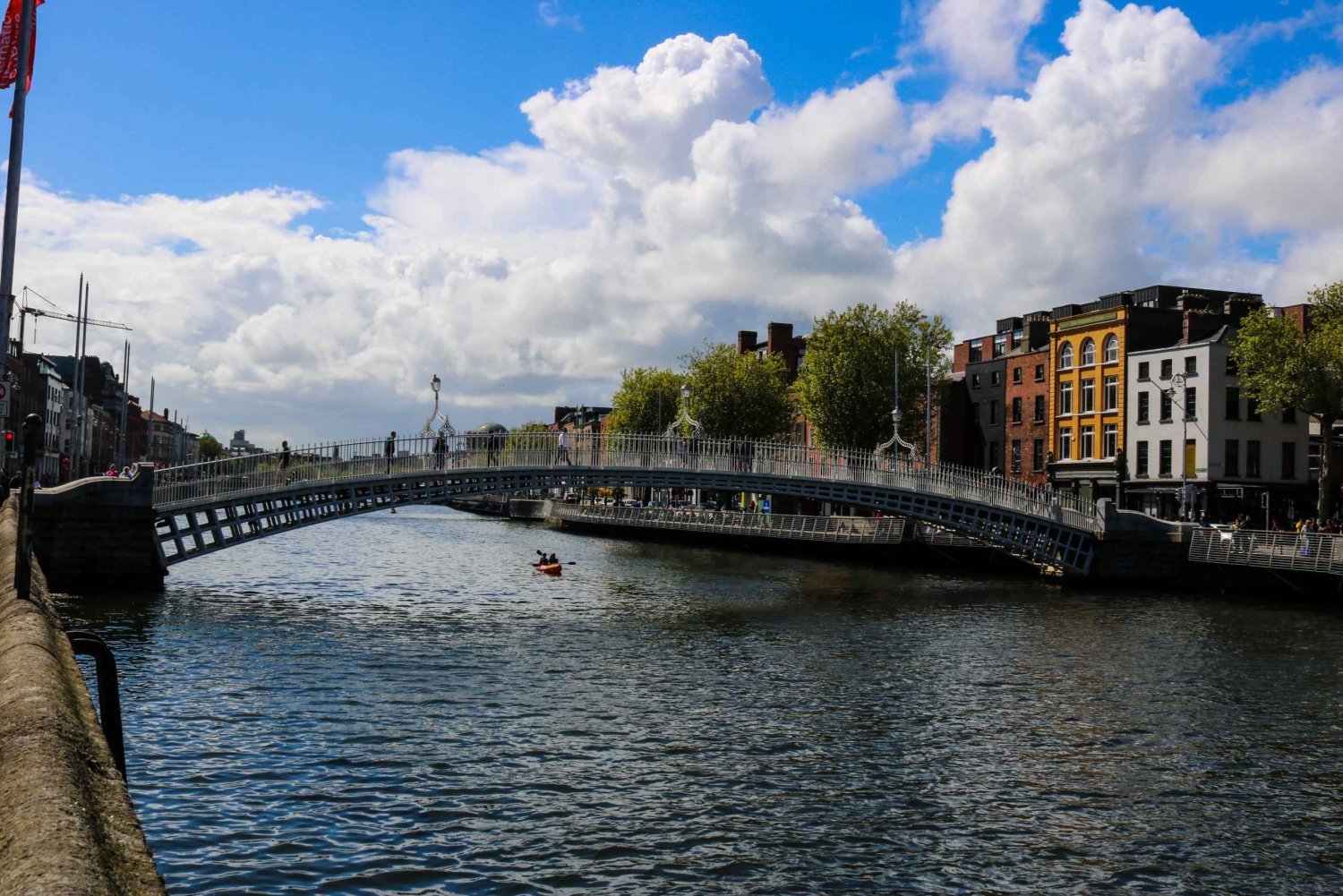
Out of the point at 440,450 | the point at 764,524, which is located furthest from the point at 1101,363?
the point at 440,450

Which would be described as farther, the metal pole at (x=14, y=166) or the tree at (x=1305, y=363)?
the tree at (x=1305, y=363)

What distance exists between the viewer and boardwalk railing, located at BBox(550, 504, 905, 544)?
224 feet

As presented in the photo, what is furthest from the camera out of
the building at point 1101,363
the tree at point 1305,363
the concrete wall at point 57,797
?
the building at point 1101,363

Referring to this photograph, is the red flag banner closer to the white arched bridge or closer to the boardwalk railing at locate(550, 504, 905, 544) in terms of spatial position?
the white arched bridge

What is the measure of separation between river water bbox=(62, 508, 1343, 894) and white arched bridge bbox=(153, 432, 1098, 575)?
4.52 m

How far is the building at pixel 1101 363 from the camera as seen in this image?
7144 cm

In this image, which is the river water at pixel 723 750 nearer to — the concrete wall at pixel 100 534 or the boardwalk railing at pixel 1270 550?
the concrete wall at pixel 100 534

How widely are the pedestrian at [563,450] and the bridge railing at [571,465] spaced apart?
5cm

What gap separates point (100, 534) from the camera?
130ft

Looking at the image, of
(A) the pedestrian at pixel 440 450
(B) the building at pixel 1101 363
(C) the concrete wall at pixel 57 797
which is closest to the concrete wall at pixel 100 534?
(A) the pedestrian at pixel 440 450

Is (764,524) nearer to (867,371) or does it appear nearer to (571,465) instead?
(867,371)

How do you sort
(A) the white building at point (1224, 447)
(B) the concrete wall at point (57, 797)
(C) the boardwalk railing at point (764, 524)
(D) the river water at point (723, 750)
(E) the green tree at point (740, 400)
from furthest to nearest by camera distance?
1. (E) the green tree at point (740, 400)
2. (C) the boardwalk railing at point (764, 524)
3. (A) the white building at point (1224, 447)
4. (D) the river water at point (723, 750)
5. (B) the concrete wall at point (57, 797)

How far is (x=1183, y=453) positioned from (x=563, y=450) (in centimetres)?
3605

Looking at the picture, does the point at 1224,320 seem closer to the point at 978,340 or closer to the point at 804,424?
the point at 978,340
